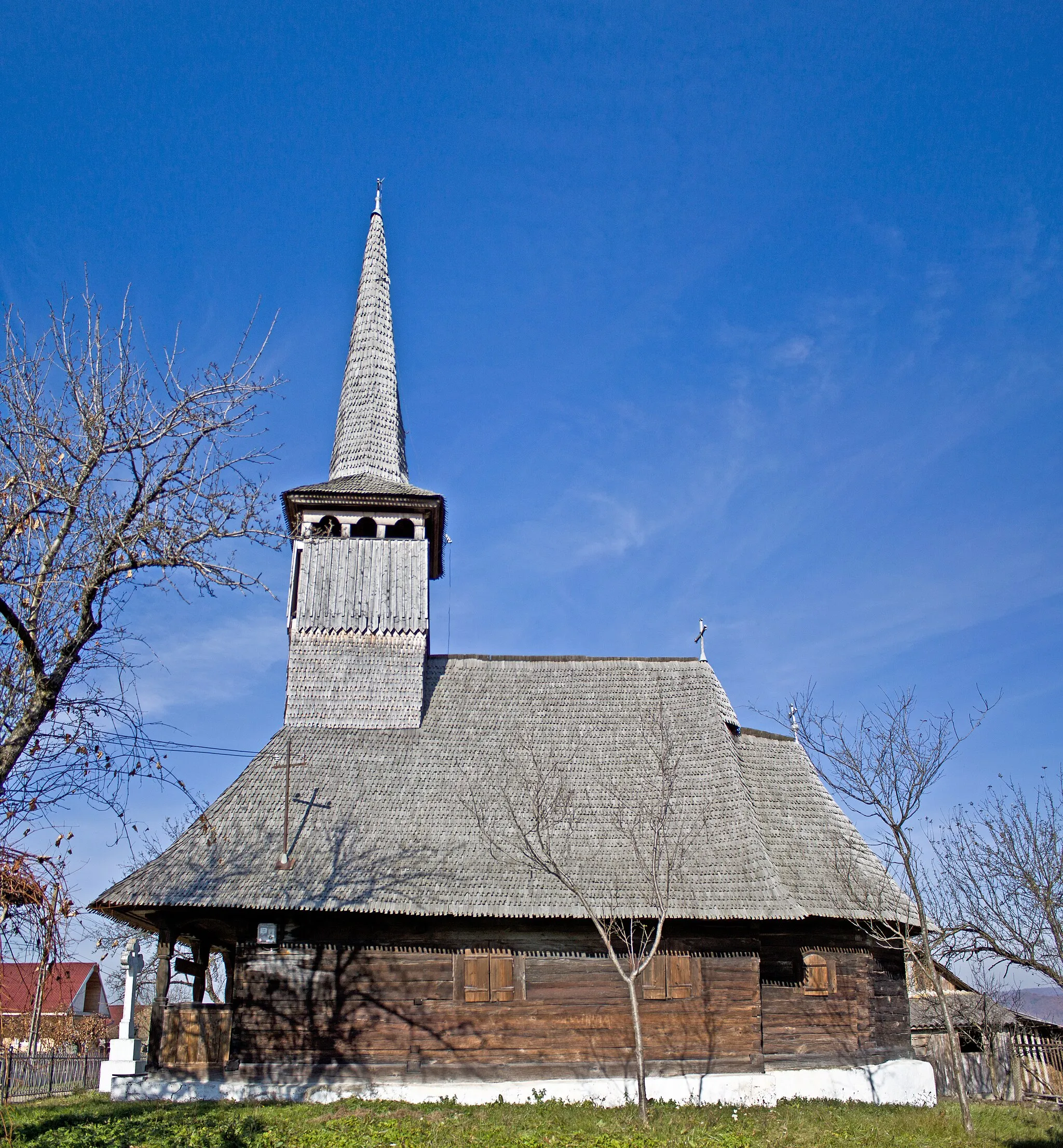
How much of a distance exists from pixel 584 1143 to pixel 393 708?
10.8 meters

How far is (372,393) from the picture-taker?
2505cm

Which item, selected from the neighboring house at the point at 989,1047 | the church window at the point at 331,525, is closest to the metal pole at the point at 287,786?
the church window at the point at 331,525

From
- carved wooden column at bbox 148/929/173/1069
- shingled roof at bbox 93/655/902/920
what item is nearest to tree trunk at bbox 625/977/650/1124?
shingled roof at bbox 93/655/902/920

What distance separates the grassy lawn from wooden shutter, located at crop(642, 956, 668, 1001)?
1.93 m

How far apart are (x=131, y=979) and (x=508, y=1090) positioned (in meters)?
6.62

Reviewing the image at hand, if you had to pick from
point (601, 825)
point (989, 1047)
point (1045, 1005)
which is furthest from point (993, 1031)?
point (1045, 1005)

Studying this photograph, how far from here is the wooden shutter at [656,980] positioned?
1631 centimetres

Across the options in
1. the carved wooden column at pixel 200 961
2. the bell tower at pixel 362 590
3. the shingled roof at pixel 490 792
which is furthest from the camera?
the bell tower at pixel 362 590

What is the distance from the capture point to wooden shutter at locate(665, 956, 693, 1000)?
642 inches

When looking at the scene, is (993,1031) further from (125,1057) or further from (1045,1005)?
(1045,1005)

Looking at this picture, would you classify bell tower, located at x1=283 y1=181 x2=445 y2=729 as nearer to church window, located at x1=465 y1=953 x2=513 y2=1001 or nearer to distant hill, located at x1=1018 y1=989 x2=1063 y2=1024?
Answer: church window, located at x1=465 y1=953 x2=513 y2=1001

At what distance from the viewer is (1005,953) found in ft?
36.7

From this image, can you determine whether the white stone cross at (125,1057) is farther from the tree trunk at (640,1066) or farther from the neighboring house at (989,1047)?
the neighboring house at (989,1047)

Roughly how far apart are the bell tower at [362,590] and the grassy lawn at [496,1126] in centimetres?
779
